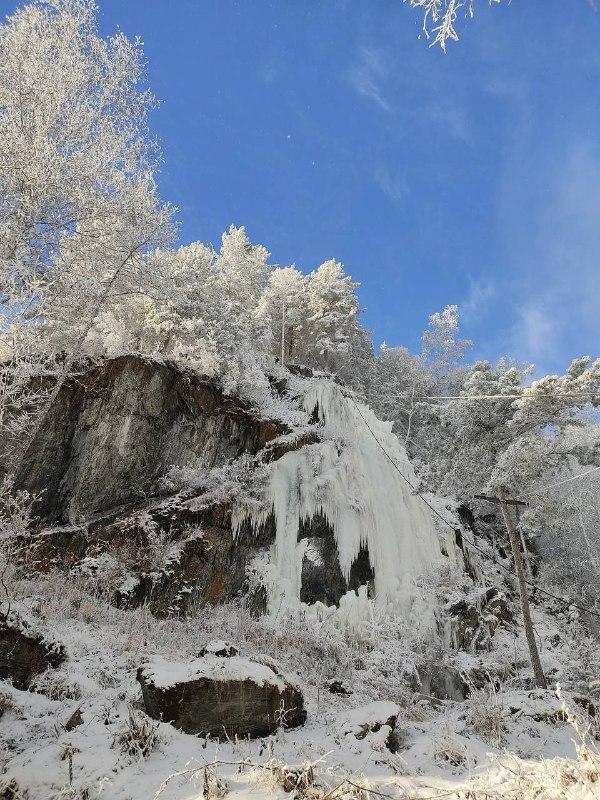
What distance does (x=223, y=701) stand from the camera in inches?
205

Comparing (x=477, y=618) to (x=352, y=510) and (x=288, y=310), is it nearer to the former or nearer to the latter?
(x=352, y=510)

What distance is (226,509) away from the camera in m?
12.6

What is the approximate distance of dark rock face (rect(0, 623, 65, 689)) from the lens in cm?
570

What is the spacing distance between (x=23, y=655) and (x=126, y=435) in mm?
7978

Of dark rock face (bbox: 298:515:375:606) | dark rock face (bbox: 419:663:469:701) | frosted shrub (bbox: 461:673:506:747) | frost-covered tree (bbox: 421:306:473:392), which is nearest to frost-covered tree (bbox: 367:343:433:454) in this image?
frost-covered tree (bbox: 421:306:473:392)

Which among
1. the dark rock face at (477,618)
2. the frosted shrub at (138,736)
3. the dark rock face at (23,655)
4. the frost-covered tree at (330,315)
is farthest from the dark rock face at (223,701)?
the frost-covered tree at (330,315)

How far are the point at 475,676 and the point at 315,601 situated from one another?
13.4 ft

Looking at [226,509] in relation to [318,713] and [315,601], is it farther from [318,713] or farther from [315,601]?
[318,713]

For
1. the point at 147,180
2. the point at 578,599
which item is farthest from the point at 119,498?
the point at 578,599

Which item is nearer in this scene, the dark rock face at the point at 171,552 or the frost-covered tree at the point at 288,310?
the dark rock face at the point at 171,552

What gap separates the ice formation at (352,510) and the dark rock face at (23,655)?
21.1 feet

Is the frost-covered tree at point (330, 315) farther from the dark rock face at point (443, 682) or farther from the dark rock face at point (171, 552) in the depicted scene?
the dark rock face at point (443, 682)

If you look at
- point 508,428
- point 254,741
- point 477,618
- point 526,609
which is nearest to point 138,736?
point 254,741

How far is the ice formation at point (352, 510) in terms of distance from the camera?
1253 centimetres
